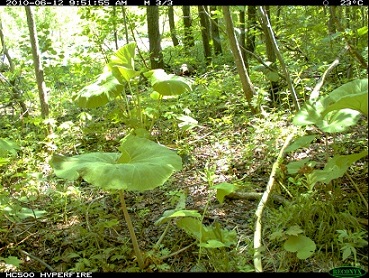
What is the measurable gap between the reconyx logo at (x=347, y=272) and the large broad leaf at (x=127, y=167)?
100 cm

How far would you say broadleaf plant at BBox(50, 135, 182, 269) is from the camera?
6.37 ft

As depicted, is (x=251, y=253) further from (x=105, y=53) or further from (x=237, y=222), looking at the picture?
(x=105, y=53)

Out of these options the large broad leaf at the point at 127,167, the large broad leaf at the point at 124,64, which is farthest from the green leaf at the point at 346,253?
the large broad leaf at the point at 124,64

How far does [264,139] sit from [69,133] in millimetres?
2353

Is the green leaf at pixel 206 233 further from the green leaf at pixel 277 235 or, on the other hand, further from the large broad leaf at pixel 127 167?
the large broad leaf at pixel 127 167

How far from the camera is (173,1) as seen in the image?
8.87 feet

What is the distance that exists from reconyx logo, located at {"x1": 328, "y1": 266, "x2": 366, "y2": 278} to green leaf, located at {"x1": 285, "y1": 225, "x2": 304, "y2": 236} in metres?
0.27

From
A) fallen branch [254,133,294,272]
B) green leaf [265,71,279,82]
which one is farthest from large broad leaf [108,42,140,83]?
fallen branch [254,133,294,272]

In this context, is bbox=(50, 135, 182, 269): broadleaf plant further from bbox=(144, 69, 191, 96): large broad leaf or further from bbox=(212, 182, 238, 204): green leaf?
bbox=(144, 69, 191, 96): large broad leaf

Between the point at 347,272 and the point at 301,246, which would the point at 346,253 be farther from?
the point at 301,246

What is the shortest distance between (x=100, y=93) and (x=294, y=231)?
7.35 ft

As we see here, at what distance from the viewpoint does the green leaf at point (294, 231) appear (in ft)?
6.99

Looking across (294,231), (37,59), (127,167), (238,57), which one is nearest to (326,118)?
(294,231)

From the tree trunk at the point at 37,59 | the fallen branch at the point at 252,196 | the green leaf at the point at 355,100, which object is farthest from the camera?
the tree trunk at the point at 37,59
